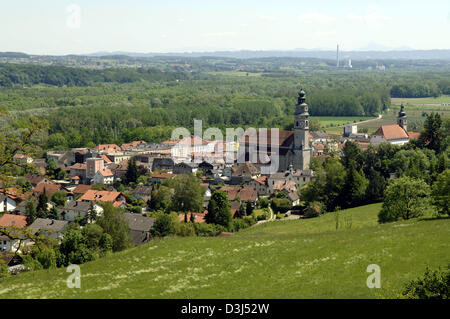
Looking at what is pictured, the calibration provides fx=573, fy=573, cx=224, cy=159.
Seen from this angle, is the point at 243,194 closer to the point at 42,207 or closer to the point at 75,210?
the point at 75,210

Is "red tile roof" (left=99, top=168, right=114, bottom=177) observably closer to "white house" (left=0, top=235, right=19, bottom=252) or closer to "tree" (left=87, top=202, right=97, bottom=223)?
"tree" (left=87, top=202, right=97, bottom=223)

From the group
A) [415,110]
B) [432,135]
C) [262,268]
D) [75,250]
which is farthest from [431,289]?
[415,110]

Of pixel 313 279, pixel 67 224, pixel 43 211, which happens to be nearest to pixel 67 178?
pixel 43 211

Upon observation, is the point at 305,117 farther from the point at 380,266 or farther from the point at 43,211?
the point at 380,266

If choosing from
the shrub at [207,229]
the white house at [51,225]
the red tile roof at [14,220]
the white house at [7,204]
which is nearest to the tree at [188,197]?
the shrub at [207,229]
